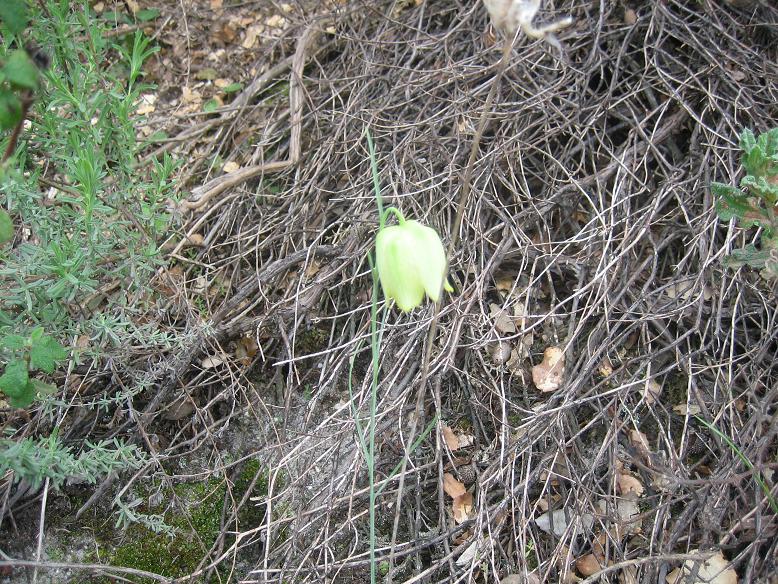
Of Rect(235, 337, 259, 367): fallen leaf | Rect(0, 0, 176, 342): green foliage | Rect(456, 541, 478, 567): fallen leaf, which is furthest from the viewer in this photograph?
Rect(235, 337, 259, 367): fallen leaf

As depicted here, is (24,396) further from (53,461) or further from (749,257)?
(749,257)

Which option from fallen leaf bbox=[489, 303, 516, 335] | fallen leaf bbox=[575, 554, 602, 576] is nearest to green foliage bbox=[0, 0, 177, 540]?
fallen leaf bbox=[489, 303, 516, 335]

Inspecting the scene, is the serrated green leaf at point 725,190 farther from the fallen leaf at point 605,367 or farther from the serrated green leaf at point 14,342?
the serrated green leaf at point 14,342

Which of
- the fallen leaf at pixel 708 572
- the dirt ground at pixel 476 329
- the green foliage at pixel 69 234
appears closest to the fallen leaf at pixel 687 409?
the dirt ground at pixel 476 329

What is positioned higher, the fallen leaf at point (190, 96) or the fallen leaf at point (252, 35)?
the fallen leaf at point (252, 35)

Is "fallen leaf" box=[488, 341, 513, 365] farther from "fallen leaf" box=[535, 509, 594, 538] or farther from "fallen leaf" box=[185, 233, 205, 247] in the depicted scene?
"fallen leaf" box=[185, 233, 205, 247]

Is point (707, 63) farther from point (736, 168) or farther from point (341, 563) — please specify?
point (341, 563)

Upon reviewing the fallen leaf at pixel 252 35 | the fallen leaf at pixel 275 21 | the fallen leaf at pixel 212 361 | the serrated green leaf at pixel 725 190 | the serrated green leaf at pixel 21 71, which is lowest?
the fallen leaf at pixel 212 361
